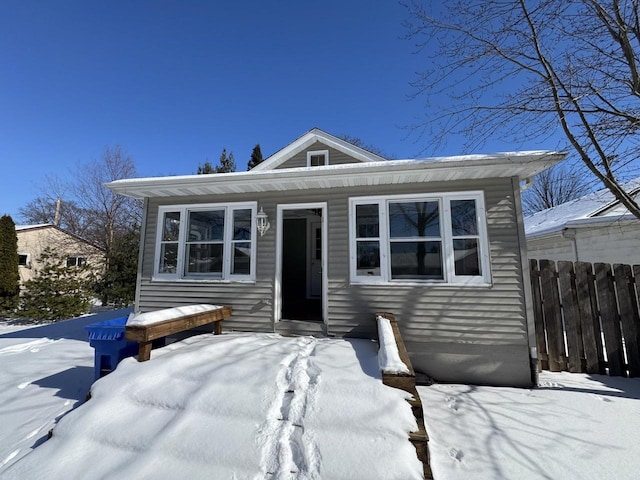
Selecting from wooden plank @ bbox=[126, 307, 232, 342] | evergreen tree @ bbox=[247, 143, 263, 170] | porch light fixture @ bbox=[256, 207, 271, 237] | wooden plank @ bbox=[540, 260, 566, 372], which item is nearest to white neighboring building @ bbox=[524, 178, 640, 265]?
wooden plank @ bbox=[540, 260, 566, 372]

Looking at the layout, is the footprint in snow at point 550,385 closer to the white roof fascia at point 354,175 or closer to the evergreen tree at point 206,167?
the white roof fascia at point 354,175

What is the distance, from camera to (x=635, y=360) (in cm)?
383

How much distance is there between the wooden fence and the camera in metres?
3.89

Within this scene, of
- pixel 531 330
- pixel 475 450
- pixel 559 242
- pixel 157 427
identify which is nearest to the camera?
pixel 157 427

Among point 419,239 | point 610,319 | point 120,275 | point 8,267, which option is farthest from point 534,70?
point 8,267

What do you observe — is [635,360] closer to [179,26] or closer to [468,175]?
[468,175]

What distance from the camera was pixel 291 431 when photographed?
6.57 ft

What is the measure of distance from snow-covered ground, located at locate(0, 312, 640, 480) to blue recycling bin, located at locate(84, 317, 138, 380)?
0.43 metres

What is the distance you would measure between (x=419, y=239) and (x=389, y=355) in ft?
7.34

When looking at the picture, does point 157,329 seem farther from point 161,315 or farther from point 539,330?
point 539,330

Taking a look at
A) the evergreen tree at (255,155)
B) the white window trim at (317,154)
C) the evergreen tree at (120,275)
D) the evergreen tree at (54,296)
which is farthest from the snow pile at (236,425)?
the evergreen tree at (255,155)

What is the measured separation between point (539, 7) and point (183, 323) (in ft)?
22.0

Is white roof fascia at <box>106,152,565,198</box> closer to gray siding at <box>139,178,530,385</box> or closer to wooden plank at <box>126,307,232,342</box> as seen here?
gray siding at <box>139,178,530,385</box>

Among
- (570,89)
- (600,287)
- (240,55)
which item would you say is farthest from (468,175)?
(240,55)
